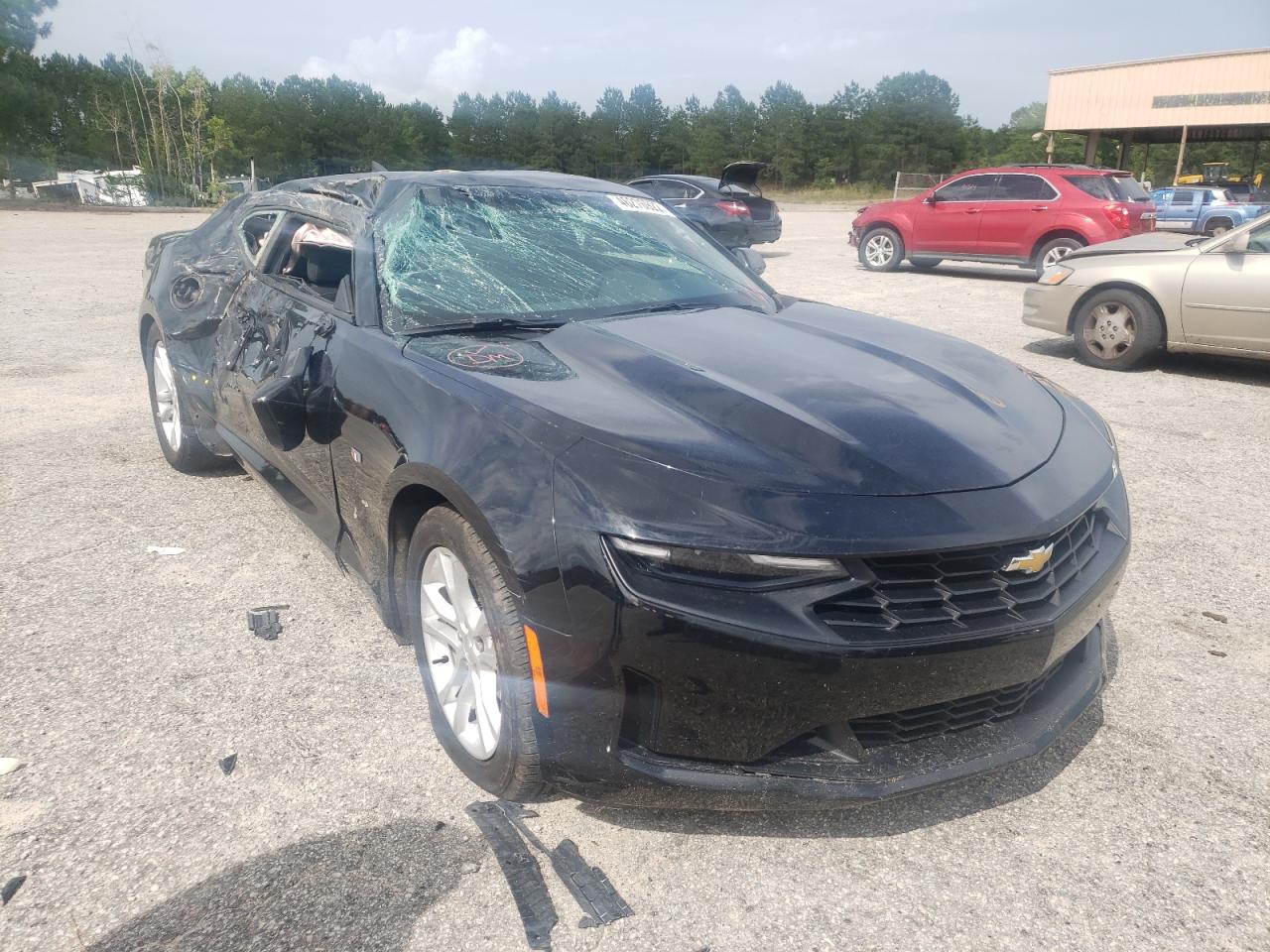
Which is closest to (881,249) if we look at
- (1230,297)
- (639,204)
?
(1230,297)

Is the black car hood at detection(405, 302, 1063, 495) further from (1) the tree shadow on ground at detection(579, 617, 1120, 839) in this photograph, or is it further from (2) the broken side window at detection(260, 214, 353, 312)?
(1) the tree shadow on ground at detection(579, 617, 1120, 839)

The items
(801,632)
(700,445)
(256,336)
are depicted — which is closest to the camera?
(801,632)

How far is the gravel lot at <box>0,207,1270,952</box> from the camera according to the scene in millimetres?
1987

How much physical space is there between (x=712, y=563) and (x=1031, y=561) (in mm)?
752

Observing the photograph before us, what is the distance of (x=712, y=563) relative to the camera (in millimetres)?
1896

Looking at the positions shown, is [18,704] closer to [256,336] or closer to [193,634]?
[193,634]

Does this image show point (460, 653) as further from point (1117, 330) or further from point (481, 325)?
point (1117, 330)

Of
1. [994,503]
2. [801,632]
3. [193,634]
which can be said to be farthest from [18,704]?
[994,503]

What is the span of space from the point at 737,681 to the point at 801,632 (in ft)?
0.54

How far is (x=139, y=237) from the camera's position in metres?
20.6

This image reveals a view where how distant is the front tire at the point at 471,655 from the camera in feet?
6.86

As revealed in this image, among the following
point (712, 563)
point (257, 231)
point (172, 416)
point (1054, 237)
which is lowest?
point (172, 416)

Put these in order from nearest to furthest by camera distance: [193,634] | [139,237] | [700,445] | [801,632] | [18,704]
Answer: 1. [801,632]
2. [700,445]
3. [18,704]
4. [193,634]
5. [139,237]

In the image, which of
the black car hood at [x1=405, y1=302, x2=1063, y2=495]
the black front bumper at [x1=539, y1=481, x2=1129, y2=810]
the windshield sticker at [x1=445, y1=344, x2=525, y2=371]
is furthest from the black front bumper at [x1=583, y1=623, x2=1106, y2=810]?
the windshield sticker at [x1=445, y1=344, x2=525, y2=371]
